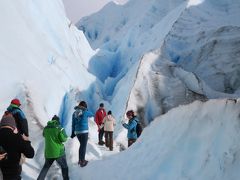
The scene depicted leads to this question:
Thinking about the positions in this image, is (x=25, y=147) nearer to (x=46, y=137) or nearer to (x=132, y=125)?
(x=46, y=137)

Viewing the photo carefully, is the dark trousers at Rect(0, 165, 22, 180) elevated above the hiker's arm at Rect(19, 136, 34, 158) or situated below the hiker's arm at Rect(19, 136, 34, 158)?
below

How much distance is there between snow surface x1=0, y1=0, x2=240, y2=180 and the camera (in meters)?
7.81

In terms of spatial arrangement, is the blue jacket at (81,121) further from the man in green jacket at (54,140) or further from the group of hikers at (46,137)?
the man in green jacket at (54,140)

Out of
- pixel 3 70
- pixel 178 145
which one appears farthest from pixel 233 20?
pixel 178 145

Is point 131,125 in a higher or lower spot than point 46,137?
lower

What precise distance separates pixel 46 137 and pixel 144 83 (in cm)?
1709

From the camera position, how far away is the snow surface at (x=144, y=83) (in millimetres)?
7809

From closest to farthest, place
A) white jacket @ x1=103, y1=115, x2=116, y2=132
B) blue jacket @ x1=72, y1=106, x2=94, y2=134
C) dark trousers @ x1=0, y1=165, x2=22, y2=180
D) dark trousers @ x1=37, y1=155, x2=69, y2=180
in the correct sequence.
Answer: dark trousers @ x1=0, y1=165, x2=22, y2=180 < dark trousers @ x1=37, y1=155, x2=69, y2=180 < blue jacket @ x1=72, y1=106, x2=94, y2=134 < white jacket @ x1=103, y1=115, x2=116, y2=132

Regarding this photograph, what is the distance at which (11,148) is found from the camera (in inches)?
228

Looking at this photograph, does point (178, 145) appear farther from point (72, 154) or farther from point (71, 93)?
point (71, 93)

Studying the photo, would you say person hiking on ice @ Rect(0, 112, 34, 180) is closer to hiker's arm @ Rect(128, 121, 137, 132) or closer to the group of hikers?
the group of hikers

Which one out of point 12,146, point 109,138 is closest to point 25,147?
point 12,146

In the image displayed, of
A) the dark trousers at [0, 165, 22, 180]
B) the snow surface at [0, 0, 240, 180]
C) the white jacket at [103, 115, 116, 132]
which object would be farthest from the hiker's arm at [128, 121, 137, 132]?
the dark trousers at [0, 165, 22, 180]

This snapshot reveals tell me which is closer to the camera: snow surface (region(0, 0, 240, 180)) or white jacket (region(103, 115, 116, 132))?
snow surface (region(0, 0, 240, 180))
